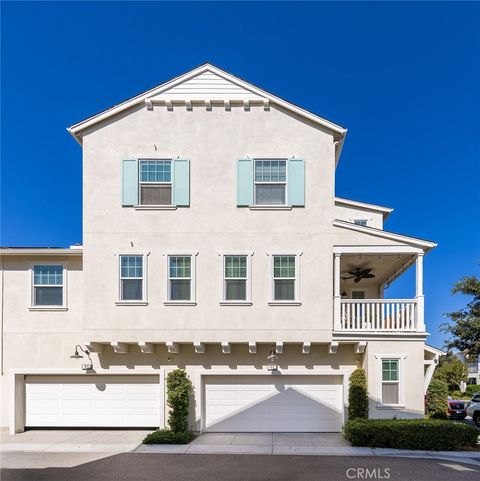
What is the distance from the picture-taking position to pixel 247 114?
13.1 m

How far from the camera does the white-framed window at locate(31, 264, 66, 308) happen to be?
1345 centimetres

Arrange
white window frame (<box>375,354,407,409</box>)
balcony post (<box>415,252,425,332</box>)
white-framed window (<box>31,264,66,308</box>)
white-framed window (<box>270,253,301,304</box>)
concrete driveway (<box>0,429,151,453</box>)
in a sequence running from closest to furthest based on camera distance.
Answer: concrete driveway (<box>0,429,151,453</box>) → white window frame (<box>375,354,407,409</box>) → balcony post (<box>415,252,425,332</box>) → white-framed window (<box>270,253,301,304</box>) → white-framed window (<box>31,264,66,308</box>)

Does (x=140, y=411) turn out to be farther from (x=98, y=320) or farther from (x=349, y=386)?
(x=349, y=386)

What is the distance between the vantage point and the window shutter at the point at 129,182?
41.9ft

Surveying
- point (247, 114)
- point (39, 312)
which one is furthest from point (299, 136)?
point (39, 312)

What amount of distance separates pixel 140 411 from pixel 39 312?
4560 mm

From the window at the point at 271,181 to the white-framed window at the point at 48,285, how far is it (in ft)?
22.7

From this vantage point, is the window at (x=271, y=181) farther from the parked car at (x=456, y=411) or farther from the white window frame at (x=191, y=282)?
the parked car at (x=456, y=411)

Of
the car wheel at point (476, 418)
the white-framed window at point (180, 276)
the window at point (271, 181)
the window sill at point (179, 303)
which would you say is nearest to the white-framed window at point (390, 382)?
the window at point (271, 181)

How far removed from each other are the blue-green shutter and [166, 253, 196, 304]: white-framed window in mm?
2295

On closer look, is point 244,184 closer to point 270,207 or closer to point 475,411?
point 270,207

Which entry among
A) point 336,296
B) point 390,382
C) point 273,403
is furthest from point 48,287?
point 390,382

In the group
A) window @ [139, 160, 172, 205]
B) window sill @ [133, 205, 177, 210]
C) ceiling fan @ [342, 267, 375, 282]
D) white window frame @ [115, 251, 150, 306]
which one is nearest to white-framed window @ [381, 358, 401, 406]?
ceiling fan @ [342, 267, 375, 282]

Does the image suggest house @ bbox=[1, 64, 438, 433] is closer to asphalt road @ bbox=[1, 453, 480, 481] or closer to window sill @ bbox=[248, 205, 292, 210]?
window sill @ bbox=[248, 205, 292, 210]
